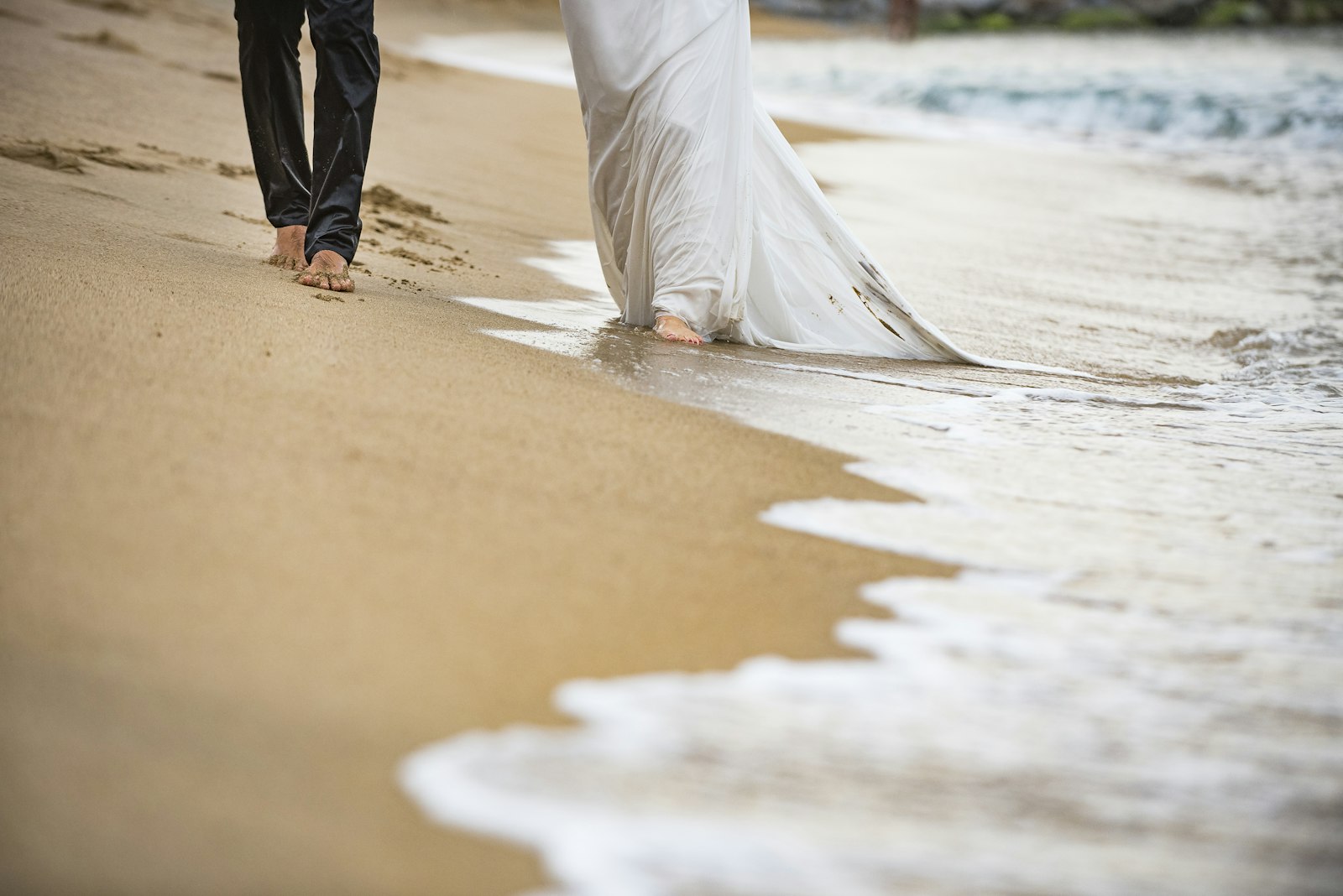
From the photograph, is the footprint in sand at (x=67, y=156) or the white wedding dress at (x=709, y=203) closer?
the white wedding dress at (x=709, y=203)

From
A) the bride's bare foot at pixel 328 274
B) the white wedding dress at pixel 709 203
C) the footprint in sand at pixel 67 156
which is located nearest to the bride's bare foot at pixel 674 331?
the white wedding dress at pixel 709 203

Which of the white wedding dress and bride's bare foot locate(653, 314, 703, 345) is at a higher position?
the white wedding dress

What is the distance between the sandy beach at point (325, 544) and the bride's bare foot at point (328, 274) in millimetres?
55

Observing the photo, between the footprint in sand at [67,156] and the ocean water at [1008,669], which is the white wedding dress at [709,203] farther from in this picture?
the footprint in sand at [67,156]

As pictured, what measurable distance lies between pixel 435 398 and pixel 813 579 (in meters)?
0.70

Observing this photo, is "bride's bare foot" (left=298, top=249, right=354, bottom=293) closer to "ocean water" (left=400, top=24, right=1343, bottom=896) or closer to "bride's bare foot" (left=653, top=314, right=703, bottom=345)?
"ocean water" (left=400, top=24, right=1343, bottom=896)

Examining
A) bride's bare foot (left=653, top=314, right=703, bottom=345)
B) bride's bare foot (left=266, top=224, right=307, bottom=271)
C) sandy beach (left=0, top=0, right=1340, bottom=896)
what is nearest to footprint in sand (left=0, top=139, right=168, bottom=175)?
sandy beach (left=0, top=0, right=1340, bottom=896)

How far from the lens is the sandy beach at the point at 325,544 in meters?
0.87

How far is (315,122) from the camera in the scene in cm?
253

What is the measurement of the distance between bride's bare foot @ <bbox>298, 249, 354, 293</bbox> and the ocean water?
1.09ft

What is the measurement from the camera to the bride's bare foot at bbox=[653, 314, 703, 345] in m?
2.62

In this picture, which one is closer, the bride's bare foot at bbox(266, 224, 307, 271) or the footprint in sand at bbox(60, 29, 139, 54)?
the bride's bare foot at bbox(266, 224, 307, 271)

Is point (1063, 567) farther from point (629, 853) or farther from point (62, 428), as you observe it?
point (62, 428)

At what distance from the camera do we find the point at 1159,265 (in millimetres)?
4797
